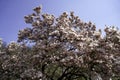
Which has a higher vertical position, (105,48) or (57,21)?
(57,21)

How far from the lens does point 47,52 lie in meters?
18.3

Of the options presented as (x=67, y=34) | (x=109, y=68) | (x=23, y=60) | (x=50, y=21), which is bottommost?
(x=109, y=68)

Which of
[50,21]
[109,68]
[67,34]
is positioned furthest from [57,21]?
[109,68]

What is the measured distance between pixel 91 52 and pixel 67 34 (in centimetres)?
221

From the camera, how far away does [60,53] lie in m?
18.3

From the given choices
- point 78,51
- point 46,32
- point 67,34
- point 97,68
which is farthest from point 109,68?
point 46,32

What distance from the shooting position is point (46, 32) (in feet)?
65.4

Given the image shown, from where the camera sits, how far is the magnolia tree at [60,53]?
18094 mm

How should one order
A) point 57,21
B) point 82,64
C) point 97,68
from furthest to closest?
point 57,21
point 97,68
point 82,64

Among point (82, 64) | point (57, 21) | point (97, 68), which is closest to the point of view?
point (82, 64)

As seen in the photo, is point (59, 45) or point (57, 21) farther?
point (57, 21)

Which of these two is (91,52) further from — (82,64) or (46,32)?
(46,32)

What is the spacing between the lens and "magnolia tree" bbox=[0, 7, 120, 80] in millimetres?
18094

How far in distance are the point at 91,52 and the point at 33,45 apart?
4581mm
